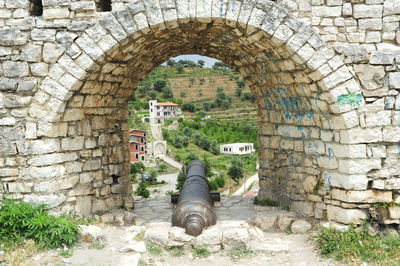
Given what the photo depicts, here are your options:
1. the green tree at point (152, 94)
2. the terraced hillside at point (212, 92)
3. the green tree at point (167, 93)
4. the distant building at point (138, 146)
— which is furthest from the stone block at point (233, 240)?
the green tree at point (167, 93)

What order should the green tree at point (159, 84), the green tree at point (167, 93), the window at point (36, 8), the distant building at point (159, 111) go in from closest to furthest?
the window at point (36, 8) → the distant building at point (159, 111) → the green tree at point (167, 93) → the green tree at point (159, 84)

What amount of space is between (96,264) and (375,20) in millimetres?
4958

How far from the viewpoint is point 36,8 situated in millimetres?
5246

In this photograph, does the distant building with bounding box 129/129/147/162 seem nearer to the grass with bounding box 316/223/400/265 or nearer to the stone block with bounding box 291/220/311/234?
the stone block with bounding box 291/220/311/234

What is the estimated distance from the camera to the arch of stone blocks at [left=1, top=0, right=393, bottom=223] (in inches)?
187

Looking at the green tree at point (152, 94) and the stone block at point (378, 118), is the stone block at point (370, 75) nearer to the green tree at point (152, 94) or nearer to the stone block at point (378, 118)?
the stone block at point (378, 118)

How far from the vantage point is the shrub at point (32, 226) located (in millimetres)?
4738

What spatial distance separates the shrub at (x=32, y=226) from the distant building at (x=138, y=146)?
23.7 metres

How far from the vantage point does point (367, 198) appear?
4.95m

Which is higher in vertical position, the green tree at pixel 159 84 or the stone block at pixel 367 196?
the green tree at pixel 159 84

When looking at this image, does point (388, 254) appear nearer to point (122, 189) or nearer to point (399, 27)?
point (399, 27)

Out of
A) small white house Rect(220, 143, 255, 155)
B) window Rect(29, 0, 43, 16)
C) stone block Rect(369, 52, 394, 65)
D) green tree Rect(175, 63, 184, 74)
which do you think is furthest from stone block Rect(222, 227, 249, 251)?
green tree Rect(175, 63, 184, 74)

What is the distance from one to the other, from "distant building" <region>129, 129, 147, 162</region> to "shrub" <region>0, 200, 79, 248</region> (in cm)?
2372

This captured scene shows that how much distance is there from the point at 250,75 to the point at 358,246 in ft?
11.0
